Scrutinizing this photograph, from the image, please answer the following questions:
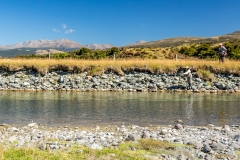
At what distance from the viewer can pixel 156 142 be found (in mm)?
9609

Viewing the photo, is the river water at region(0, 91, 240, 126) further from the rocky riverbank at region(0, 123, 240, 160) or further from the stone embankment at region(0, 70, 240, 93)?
the stone embankment at region(0, 70, 240, 93)

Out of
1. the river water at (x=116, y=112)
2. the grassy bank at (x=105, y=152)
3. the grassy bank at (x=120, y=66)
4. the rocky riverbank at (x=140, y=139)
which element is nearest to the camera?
the grassy bank at (x=105, y=152)

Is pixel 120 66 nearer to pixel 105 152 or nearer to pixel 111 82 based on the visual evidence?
pixel 111 82

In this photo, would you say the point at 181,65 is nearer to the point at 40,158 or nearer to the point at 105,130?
the point at 105,130

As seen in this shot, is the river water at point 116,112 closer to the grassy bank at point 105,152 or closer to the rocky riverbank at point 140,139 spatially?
the rocky riverbank at point 140,139

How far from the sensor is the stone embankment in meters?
29.0

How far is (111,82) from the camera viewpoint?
3002 centimetres

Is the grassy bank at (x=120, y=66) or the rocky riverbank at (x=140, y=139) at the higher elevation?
the grassy bank at (x=120, y=66)

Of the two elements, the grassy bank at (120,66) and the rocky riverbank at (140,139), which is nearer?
the rocky riverbank at (140,139)

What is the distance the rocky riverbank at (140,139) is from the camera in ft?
28.4

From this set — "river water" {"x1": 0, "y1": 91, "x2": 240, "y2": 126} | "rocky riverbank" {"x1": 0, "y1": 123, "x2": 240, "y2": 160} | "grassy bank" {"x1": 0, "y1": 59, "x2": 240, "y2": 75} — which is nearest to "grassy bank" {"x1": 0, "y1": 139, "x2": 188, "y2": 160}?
"rocky riverbank" {"x1": 0, "y1": 123, "x2": 240, "y2": 160}

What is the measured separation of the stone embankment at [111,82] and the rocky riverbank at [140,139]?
15.8 metres

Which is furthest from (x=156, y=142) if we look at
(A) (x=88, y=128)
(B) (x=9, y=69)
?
(B) (x=9, y=69)

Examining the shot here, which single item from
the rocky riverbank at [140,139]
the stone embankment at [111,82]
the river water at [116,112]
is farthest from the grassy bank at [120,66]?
the rocky riverbank at [140,139]
